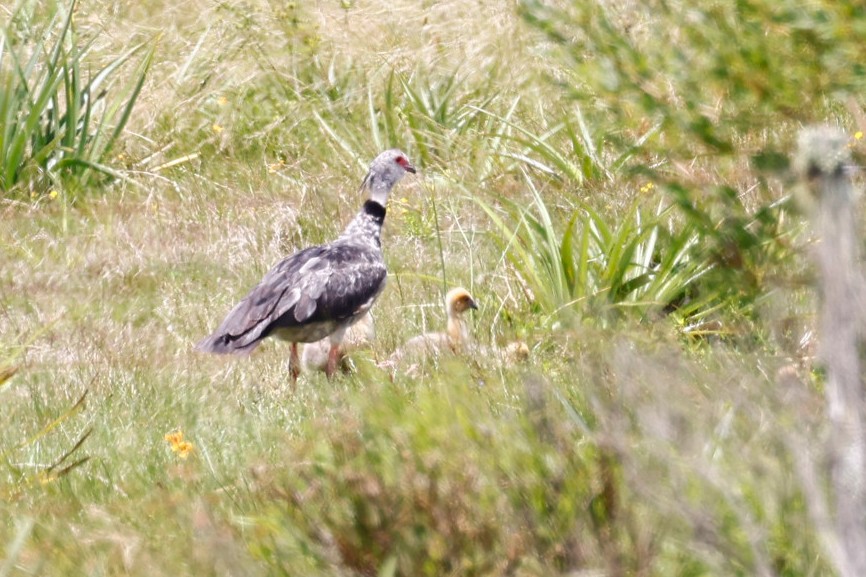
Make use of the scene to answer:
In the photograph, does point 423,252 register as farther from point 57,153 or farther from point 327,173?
point 57,153

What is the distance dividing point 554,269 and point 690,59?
12.1 feet

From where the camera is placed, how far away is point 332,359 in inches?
278

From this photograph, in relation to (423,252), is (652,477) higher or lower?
higher

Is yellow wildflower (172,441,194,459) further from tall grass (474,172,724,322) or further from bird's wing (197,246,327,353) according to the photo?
tall grass (474,172,724,322)

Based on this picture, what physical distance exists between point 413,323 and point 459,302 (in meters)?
0.64

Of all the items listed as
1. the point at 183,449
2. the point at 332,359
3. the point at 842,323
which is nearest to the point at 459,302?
the point at 332,359

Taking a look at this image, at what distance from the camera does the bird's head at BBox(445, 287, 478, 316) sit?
6965mm

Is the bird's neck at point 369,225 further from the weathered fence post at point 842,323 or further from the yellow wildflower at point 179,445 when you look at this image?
the weathered fence post at point 842,323

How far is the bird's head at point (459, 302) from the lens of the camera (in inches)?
274

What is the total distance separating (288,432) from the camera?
550 cm

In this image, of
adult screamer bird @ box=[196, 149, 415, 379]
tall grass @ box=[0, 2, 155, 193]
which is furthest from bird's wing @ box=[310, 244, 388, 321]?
tall grass @ box=[0, 2, 155, 193]

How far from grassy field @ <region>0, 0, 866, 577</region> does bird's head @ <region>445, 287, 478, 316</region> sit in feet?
0.61

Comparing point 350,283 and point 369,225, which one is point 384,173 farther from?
point 350,283

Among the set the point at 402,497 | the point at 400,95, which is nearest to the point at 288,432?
the point at 402,497
